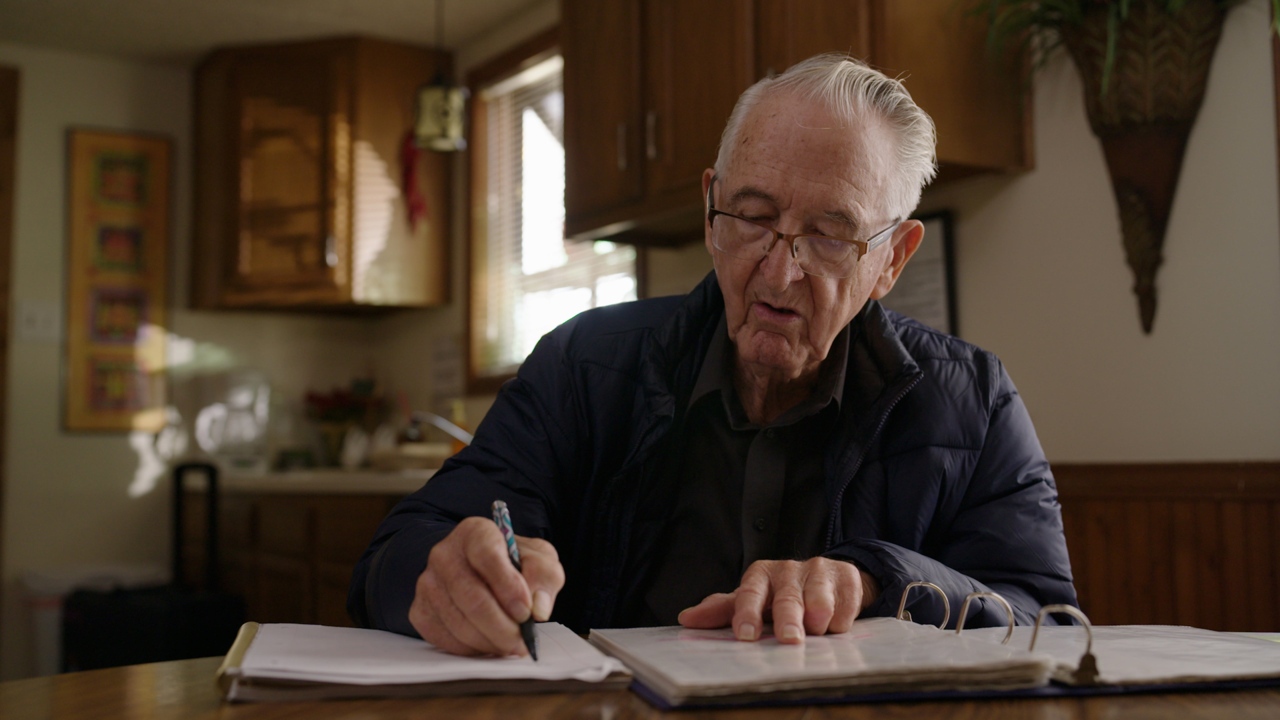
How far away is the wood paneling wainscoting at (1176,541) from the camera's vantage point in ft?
5.66

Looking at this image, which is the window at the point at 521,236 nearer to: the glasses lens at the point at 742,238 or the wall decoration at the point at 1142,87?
the wall decoration at the point at 1142,87

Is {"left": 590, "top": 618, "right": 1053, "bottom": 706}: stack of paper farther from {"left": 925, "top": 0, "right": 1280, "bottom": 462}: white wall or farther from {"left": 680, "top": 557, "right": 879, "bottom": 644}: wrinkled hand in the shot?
{"left": 925, "top": 0, "right": 1280, "bottom": 462}: white wall

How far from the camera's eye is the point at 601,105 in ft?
8.89

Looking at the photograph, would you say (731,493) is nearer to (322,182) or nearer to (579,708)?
(579,708)

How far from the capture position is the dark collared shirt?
1236mm

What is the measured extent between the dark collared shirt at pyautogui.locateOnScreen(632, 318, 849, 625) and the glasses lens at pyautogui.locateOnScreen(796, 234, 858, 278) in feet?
0.46

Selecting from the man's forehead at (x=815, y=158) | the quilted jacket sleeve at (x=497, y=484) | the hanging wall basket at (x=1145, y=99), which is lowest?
the quilted jacket sleeve at (x=497, y=484)

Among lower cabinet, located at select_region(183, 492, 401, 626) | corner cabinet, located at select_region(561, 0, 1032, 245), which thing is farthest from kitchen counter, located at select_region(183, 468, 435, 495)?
corner cabinet, located at select_region(561, 0, 1032, 245)

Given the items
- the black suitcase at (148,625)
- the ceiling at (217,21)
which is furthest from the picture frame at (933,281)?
the black suitcase at (148,625)

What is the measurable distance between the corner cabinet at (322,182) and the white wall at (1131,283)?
7.79 feet

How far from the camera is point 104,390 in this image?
13.6 feet

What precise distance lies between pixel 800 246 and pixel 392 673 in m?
0.71

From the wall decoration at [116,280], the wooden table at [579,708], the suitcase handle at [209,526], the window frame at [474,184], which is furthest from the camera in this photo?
the wall decoration at [116,280]

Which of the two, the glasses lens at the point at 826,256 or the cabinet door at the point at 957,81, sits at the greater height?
the cabinet door at the point at 957,81
